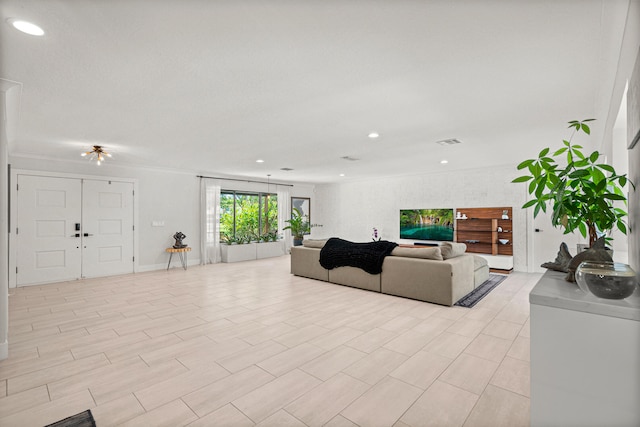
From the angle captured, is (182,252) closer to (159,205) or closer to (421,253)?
(159,205)

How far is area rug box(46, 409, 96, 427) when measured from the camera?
1848 mm

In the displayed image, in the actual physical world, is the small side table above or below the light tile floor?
above

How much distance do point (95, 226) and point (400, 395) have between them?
686 centimetres

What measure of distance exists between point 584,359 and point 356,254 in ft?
13.6

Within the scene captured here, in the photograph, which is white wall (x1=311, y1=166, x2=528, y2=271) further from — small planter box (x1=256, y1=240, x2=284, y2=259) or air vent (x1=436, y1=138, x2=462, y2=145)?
air vent (x1=436, y1=138, x2=462, y2=145)

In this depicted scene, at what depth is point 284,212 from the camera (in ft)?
33.2

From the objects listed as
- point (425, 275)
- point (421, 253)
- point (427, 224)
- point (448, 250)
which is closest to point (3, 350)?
point (425, 275)

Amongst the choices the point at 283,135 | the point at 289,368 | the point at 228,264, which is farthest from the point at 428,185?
the point at 289,368

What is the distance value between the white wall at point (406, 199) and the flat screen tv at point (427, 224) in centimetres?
14

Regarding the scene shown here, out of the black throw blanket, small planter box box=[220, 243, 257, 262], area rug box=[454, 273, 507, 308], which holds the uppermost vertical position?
the black throw blanket

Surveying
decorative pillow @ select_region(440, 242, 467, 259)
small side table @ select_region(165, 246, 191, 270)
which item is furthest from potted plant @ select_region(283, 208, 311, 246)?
decorative pillow @ select_region(440, 242, 467, 259)

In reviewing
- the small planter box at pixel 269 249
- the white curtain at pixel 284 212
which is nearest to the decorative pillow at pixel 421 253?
the small planter box at pixel 269 249

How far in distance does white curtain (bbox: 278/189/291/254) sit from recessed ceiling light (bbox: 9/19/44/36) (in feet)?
26.6

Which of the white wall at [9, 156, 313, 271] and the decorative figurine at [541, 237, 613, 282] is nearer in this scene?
the decorative figurine at [541, 237, 613, 282]
